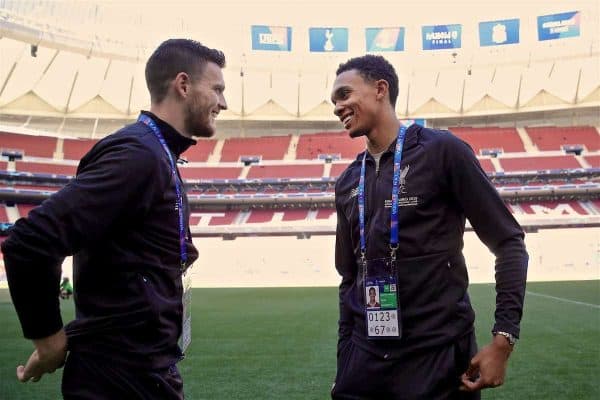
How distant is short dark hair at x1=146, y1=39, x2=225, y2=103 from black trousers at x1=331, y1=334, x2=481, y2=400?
4.31 ft

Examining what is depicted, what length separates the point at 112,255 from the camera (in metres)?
1.87

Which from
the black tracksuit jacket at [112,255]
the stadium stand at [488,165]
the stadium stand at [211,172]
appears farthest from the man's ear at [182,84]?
the stadium stand at [488,165]

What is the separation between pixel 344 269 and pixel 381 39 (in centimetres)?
3433

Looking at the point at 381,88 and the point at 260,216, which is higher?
the point at 381,88

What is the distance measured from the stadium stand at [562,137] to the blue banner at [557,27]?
42.9ft

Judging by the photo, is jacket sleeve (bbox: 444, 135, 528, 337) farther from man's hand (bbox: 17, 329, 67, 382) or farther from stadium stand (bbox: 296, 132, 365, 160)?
stadium stand (bbox: 296, 132, 365, 160)

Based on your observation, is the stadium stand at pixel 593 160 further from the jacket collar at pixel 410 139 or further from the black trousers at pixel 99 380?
the black trousers at pixel 99 380

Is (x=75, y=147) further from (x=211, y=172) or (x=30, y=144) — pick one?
(x=211, y=172)

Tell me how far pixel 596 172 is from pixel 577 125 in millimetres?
7222

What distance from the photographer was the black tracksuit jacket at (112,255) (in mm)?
1663

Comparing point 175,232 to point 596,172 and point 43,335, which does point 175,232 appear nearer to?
point 43,335

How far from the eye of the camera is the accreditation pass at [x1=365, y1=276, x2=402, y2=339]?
2.26 metres

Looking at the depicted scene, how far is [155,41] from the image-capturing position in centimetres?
3912

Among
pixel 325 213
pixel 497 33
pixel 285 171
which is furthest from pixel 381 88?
pixel 285 171
